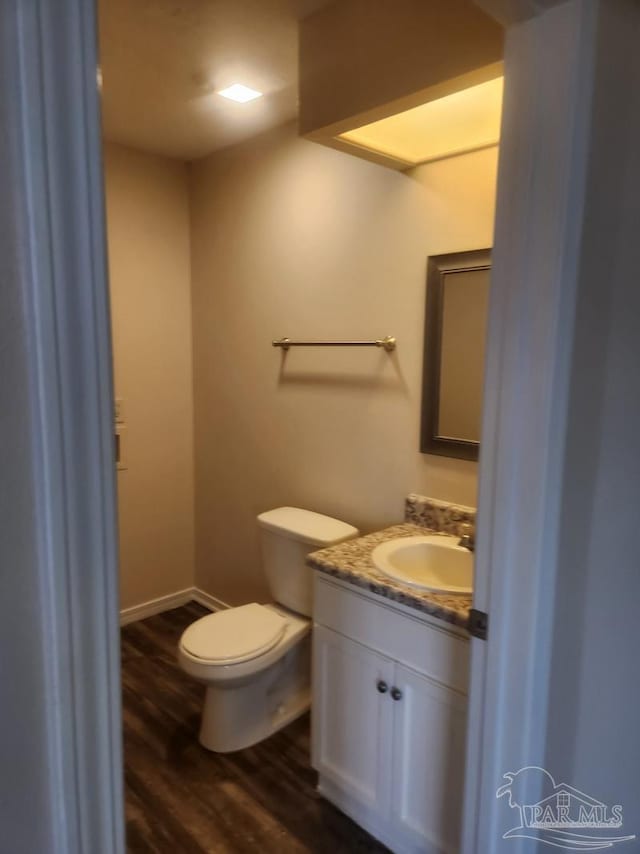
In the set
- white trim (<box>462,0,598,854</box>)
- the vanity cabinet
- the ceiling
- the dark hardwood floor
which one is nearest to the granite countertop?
the vanity cabinet

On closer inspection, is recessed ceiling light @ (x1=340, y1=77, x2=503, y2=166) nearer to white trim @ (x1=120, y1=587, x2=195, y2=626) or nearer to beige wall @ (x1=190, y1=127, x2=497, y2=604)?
beige wall @ (x1=190, y1=127, x2=497, y2=604)

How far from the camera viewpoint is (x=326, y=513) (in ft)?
8.39

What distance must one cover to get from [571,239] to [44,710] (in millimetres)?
1027

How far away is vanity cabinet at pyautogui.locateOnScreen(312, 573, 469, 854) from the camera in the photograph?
1567mm

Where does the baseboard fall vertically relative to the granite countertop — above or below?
below

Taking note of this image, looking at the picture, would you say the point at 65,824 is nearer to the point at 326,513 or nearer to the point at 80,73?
the point at 80,73

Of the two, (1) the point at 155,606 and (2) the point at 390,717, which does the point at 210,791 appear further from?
(1) the point at 155,606

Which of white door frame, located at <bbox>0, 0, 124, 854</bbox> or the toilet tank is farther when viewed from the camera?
the toilet tank

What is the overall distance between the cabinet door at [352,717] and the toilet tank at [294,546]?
454 millimetres

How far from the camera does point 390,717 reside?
171 centimetres

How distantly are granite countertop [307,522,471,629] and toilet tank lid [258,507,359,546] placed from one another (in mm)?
221

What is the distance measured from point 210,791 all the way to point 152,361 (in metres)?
2.00

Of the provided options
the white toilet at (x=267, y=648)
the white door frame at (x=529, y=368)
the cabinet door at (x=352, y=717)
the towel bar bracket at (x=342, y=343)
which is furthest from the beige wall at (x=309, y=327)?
the white door frame at (x=529, y=368)

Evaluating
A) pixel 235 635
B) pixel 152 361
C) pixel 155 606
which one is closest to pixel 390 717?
pixel 235 635
